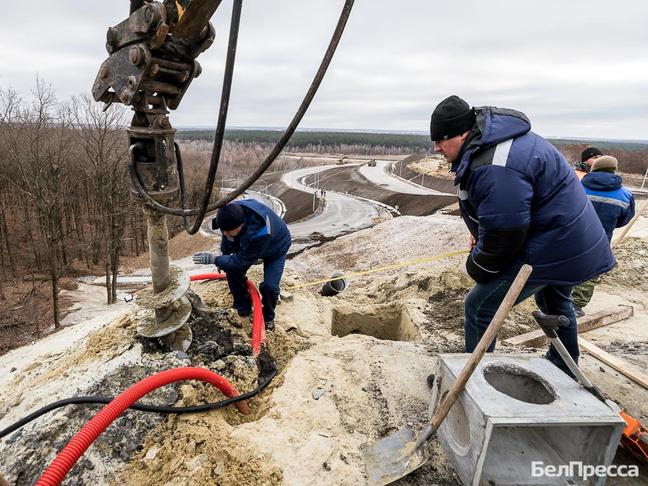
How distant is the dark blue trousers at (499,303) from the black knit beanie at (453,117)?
108 centimetres

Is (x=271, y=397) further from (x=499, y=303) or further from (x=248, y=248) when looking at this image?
(x=499, y=303)

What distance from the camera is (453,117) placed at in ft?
8.14

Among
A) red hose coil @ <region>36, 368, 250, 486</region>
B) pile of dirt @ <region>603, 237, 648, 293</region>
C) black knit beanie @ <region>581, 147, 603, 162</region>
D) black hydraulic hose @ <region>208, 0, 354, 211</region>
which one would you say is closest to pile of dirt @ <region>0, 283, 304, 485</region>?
red hose coil @ <region>36, 368, 250, 486</region>

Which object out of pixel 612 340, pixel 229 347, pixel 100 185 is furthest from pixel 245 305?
pixel 100 185

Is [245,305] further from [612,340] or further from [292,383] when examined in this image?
[612,340]

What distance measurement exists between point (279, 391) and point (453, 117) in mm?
2620

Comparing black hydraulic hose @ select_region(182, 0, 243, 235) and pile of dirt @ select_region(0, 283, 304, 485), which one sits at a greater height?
black hydraulic hose @ select_region(182, 0, 243, 235)

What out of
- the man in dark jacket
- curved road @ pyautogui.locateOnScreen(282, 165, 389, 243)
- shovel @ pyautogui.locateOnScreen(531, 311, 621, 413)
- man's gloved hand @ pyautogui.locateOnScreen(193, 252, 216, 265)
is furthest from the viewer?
curved road @ pyautogui.locateOnScreen(282, 165, 389, 243)

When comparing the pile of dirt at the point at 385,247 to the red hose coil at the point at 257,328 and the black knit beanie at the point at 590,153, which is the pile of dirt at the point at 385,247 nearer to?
the black knit beanie at the point at 590,153

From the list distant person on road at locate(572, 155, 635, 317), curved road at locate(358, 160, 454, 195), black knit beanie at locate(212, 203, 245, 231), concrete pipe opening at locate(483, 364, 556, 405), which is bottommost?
curved road at locate(358, 160, 454, 195)

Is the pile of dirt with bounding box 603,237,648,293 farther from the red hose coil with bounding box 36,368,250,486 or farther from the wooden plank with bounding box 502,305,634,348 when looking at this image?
the red hose coil with bounding box 36,368,250,486

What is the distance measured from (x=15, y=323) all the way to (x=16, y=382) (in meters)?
13.2

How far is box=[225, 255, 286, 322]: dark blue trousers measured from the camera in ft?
15.2

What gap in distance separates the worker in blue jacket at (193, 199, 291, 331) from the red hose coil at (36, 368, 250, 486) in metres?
1.42
